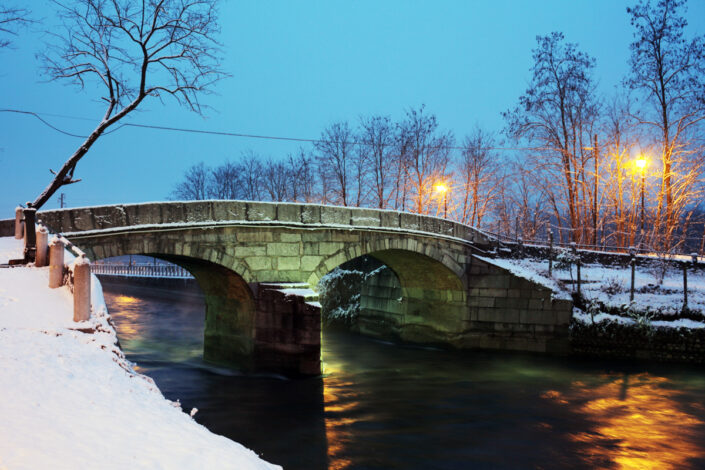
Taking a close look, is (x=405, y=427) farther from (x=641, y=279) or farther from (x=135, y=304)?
(x=135, y=304)

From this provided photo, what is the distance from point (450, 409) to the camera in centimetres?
1299

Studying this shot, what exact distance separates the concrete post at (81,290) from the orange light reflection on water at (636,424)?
8.35 metres

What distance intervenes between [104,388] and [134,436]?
987 mm

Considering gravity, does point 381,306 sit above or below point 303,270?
below

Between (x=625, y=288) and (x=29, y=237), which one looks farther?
(x=625, y=288)

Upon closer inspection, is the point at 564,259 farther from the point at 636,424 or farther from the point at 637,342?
the point at 636,424

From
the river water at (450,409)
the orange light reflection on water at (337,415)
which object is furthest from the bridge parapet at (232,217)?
the orange light reflection on water at (337,415)

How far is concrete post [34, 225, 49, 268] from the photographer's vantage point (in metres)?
8.27

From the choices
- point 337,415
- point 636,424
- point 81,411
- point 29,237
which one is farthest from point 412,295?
point 81,411

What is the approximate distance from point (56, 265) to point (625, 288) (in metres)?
17.6

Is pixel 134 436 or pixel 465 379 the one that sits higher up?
pixel 134 436

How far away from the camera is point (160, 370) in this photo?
1606 cm

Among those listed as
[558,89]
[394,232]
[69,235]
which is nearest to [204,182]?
[558,89]

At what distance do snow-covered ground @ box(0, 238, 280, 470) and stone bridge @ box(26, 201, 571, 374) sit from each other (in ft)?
23.3
